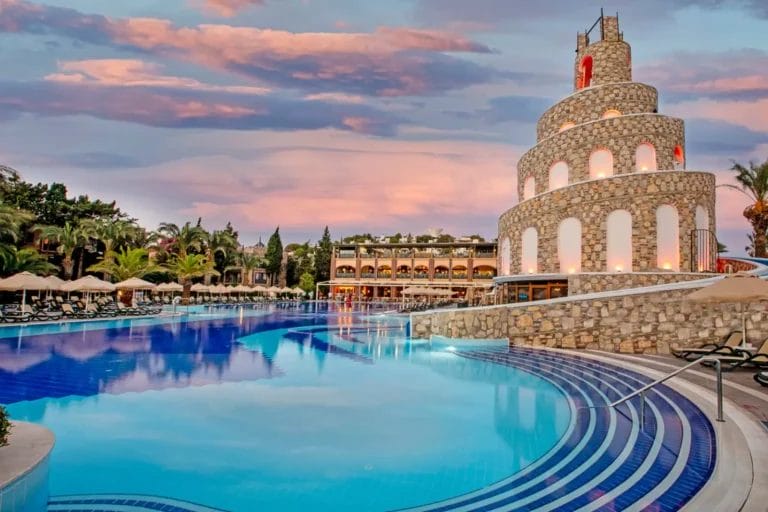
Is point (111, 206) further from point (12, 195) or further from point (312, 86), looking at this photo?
point (312, 86)

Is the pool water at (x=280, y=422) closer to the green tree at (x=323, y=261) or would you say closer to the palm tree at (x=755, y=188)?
the palm tree at (x=755, y=188)

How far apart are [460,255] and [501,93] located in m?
35.9

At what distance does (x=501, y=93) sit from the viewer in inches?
1217

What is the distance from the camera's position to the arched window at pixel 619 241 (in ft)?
63.5

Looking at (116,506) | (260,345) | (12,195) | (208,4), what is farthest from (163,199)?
(116,506)

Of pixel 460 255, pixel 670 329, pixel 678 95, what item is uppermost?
pixel 678 95

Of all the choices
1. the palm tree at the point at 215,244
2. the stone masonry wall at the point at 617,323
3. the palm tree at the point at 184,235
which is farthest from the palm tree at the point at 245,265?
the stone masonry wall at the point at 617,323

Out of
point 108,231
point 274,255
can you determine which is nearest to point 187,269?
point 108,231

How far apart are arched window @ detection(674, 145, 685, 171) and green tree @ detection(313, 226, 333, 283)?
5541cm

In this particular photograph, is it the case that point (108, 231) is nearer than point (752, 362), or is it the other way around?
point (752, 362)

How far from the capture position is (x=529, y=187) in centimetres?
2480

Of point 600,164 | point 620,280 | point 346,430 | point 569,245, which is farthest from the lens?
point 600,164

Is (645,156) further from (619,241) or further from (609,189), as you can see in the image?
(619,241)

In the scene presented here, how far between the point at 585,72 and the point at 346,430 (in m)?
25.8
